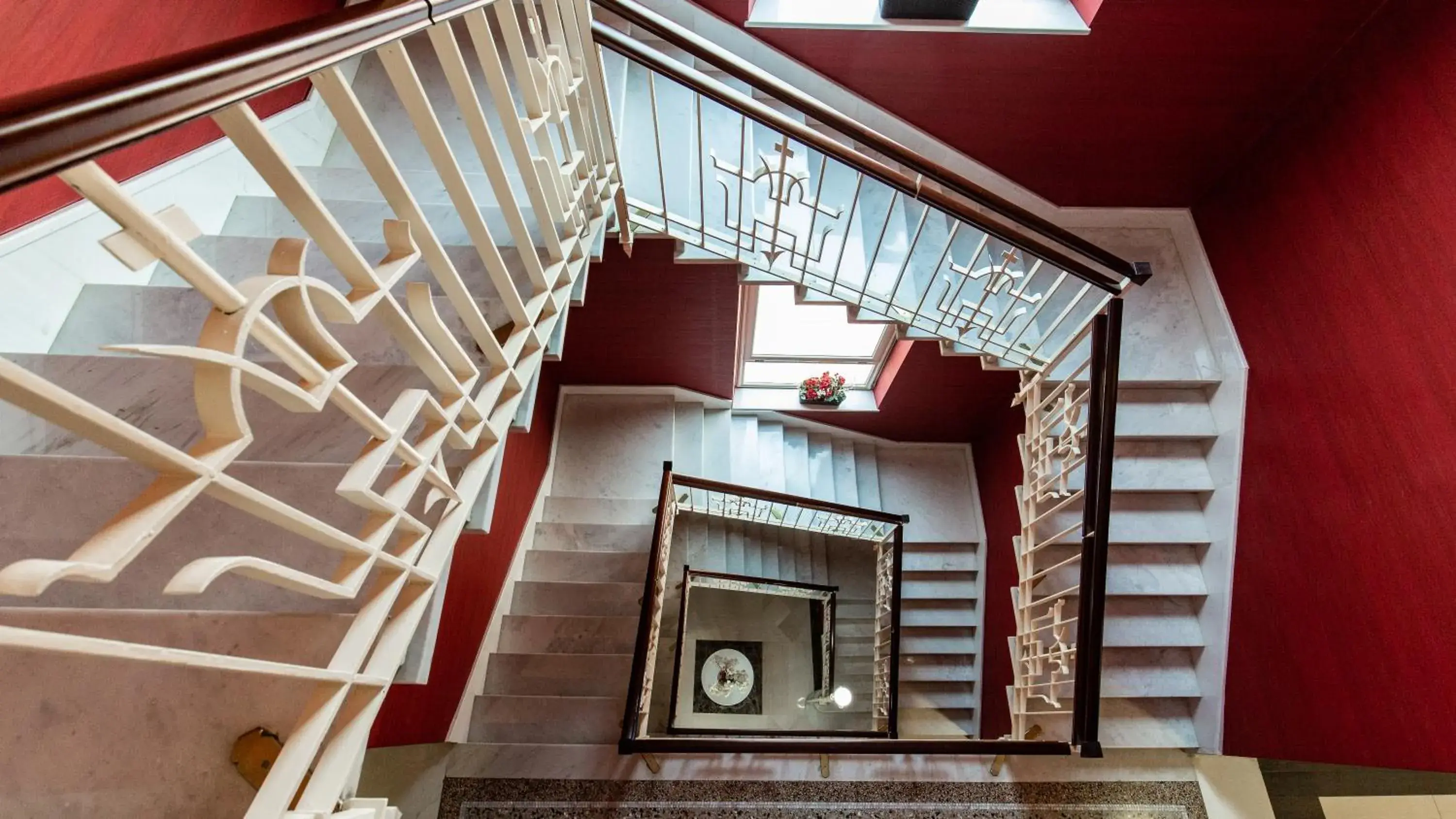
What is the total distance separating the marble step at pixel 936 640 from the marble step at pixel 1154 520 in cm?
173

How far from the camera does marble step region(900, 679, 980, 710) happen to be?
4918mm

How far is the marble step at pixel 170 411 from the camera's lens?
152 cm

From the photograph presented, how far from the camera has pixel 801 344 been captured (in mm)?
5375

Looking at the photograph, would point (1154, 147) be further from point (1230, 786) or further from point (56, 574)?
point (56, 574)

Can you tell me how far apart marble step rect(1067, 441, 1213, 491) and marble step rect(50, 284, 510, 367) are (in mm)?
3019

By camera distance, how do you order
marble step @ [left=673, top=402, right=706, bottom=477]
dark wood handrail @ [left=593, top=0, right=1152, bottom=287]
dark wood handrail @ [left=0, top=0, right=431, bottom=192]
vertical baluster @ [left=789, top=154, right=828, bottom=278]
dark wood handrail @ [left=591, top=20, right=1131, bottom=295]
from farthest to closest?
marble step @ [left=673, top=402, right=706, bottom=477] < vertical baluster @ [left=789, top=154, right=828, bottom=278] < dark wood handrail @ [left=591, top=20, right=1131, bottom=295] < dark wood handrail @ [left=593, top=0, right=1152, bottom=287] < dark wood handrail @ [left=0, top=0, right=431, bottom=192]

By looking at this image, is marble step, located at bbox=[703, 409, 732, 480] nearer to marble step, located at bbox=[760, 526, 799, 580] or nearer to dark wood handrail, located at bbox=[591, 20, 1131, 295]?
marble step, located at bbox=[760, 526, 799, 580]

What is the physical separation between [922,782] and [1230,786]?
1434mm

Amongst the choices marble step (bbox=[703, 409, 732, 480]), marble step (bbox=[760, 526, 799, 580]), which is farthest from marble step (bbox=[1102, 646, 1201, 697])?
marble step (bbox=[760, 526, 799, 580])

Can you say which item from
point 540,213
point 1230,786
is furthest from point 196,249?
point 1230,786

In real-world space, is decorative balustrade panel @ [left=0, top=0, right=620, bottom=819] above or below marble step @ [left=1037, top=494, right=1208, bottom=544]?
below

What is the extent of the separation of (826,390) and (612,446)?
5.50ft

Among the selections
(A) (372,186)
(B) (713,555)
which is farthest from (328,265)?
(B) (713,555)

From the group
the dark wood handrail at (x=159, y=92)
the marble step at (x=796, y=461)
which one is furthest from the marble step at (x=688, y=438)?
the dark wood handrail at (x=159, y=92)
